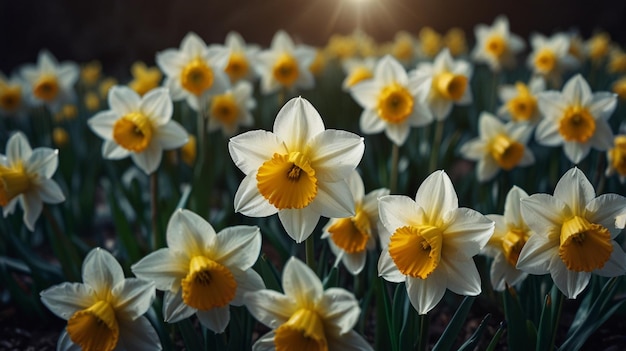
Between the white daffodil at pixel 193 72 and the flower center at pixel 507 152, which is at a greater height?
the white daffodil at pixel 193 72

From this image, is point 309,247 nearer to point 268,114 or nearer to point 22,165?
point 22,165

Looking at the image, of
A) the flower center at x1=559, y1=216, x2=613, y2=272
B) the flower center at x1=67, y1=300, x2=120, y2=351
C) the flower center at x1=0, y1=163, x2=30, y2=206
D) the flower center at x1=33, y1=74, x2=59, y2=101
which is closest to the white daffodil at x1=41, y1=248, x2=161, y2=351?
the flower center at x1=67, y1=300, x2=120, y2=351

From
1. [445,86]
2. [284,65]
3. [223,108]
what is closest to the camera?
[445,86]

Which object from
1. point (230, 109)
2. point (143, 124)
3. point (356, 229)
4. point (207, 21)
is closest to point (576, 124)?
point (356, 229)

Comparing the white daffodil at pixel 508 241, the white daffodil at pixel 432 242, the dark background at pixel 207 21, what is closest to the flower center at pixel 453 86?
the white daffodil at pixel 508 241

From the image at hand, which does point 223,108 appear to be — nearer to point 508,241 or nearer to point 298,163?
point 298,163

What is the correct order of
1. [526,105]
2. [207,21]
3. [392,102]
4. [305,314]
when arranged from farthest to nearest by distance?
[207,21] → [526,105] → [392,102] → [305,314]

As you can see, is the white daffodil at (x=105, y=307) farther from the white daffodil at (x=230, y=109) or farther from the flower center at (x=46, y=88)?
the flower center at (x=46, y=88)
